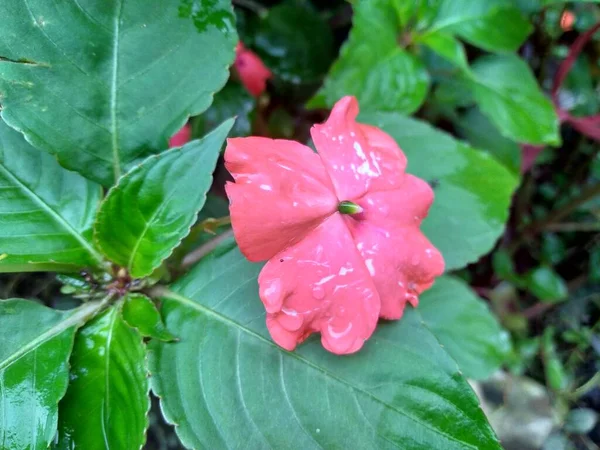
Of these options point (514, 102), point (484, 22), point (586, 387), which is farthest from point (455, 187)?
point (586, 387)

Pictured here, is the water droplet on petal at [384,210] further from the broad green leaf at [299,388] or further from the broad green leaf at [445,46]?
the broad green leaf at [445,46]

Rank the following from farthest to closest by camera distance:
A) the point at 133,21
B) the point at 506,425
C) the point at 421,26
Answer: the point at 506,425, the point at 421,26, the point at 133,21

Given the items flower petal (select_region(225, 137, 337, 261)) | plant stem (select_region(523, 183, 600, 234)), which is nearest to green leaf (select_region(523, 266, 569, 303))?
plant stem (select_region(523, 183, 600, 234))

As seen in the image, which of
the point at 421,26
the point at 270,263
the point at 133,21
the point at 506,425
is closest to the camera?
the point at 270,263

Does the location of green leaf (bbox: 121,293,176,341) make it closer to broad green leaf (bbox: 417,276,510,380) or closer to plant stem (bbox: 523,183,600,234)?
broad green leaf (bbox: 417,276,510,380)

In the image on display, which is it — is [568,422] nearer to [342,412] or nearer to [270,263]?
[342,412]

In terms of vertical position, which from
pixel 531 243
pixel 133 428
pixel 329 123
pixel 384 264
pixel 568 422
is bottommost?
pixel 568 422

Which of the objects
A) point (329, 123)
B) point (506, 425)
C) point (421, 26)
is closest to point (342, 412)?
point (329, 123)
